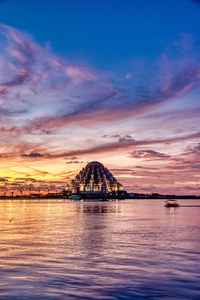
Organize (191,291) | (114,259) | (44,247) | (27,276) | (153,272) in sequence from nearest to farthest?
(191,291) < (27,276) < (153,272) < (114,259) < (44,247)

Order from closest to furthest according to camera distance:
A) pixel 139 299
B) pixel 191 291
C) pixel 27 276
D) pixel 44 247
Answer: pixel 139 299
pixel 191 291
pixel 27 276
pixel 44 247

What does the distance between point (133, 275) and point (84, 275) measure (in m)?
2.00

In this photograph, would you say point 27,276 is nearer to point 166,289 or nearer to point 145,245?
point 166,289

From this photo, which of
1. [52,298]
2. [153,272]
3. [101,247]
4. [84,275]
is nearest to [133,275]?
[153,272]

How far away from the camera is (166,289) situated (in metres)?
10.6

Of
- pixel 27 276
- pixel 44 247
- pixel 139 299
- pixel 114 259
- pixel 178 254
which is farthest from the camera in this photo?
pixel 44 247

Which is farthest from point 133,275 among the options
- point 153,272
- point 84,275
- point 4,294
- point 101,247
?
point 101,247

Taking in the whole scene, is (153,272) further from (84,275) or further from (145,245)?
(145,245)

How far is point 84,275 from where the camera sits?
1253 cm

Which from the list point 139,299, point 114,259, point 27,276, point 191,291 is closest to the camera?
point 139,299

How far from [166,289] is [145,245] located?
33.8 ft

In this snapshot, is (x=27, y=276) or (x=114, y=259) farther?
(x=114, y=259)

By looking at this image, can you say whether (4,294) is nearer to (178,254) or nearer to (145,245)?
(178,254)

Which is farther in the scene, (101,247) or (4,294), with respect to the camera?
(101,247)
